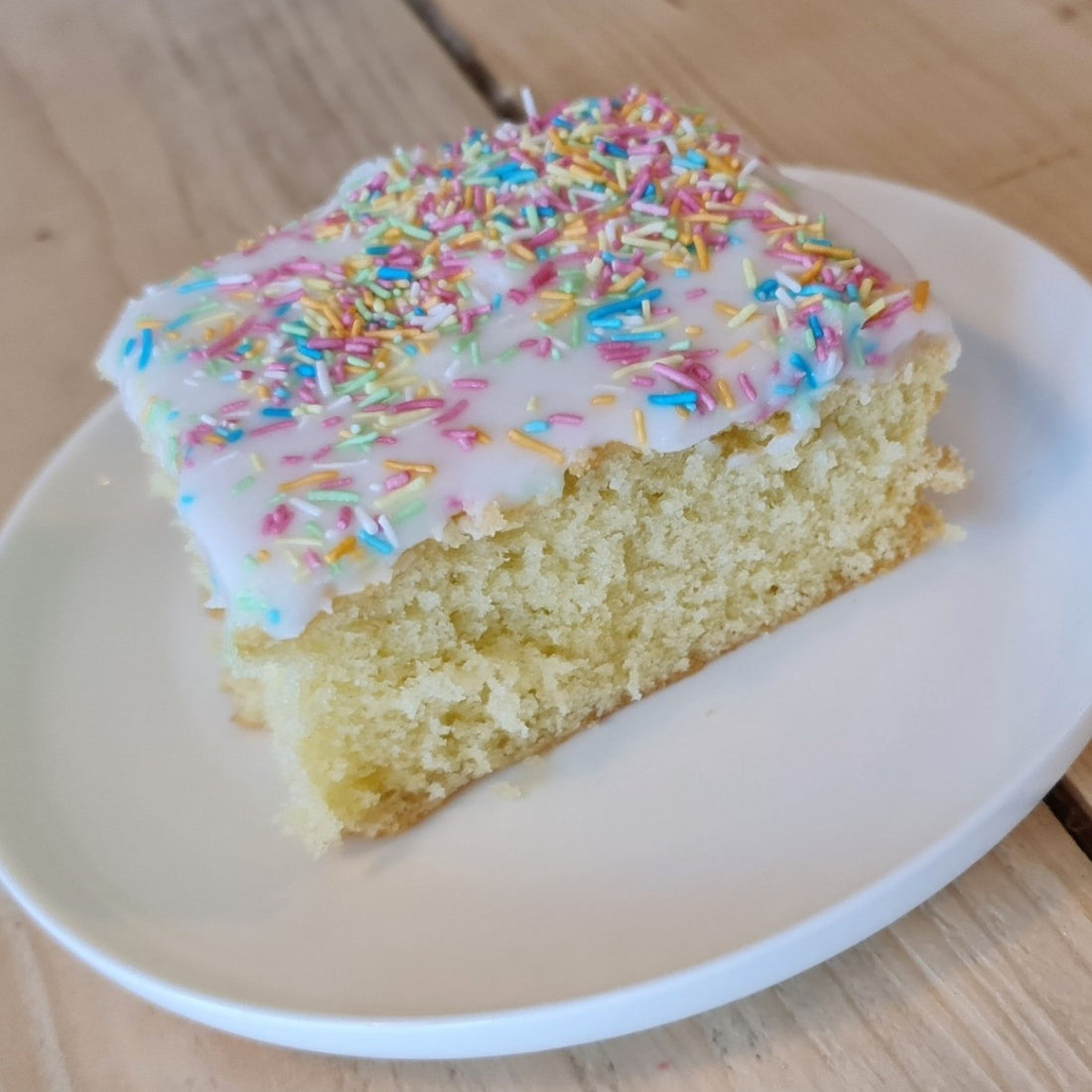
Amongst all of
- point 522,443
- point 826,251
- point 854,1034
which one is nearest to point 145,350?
point 522,443

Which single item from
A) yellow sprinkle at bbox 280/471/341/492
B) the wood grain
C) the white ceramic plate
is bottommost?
the wood grain

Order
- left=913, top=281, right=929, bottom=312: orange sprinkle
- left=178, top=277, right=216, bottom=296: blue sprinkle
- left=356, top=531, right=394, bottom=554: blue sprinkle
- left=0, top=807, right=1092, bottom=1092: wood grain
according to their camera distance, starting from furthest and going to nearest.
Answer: left=178, top=277, right=216, bottom=296: blue sprinkle → left=913, top=281, right=929, bottom=312: orange sprinkle → left=356, top=531, right=394, bottom=554: blue sprinkle → left=0, top=807, right=1092, bottom=1092: wood grain

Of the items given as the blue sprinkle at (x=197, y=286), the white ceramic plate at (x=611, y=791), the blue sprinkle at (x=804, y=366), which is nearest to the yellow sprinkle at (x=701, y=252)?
the blue sprinkle at (x=804, y=366)

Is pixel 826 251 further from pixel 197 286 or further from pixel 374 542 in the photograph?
pixel 197 286

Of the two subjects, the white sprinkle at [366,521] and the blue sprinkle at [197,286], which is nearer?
the white sprinkle at [366,521]

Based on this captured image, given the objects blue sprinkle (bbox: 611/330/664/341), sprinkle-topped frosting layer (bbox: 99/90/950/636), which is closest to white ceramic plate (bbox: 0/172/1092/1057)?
sprinkle-topped frosting layer (bbox: 99/90/950/636)

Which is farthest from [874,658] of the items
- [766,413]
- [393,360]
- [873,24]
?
[873,24]

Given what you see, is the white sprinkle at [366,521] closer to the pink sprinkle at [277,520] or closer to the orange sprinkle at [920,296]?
the pink sprinkle at [277,520]

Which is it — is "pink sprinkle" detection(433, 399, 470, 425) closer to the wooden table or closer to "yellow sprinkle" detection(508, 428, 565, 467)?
"yellow sprinkle" detection(508, 428, 565, 467)
